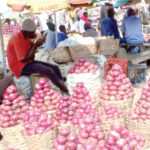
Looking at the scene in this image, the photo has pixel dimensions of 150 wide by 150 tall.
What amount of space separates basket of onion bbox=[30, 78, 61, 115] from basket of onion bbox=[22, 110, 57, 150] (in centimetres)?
49

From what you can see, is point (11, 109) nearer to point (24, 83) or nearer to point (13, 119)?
point (13, 119)

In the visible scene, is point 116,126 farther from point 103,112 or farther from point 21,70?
point 21,70

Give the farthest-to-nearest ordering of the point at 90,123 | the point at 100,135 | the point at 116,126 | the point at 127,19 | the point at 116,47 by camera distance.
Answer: the point at 127,19
the point at 116,47
the point at 90,123
the point at 100,135
the point at 116,126

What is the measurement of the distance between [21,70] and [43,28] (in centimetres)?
697

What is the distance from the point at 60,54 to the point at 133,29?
8.17ft

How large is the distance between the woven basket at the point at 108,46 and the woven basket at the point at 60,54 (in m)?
0.92

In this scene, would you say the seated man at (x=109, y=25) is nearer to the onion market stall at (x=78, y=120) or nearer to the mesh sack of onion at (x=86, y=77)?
the mesh sack of onion at (x=86, y=77)

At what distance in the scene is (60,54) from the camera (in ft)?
18.6

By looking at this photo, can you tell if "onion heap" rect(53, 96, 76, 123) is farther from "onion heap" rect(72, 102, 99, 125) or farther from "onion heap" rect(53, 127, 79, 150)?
"onion heap" rect(53, 127, 79, 150)

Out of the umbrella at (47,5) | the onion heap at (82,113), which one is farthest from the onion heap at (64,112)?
the umbrella at (47,5)

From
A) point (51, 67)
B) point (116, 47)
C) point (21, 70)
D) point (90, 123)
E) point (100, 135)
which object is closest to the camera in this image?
point (100, 135)

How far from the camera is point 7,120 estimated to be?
2.82m

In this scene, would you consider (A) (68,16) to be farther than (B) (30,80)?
Yes

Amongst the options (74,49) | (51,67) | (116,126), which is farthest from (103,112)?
(74,49)
